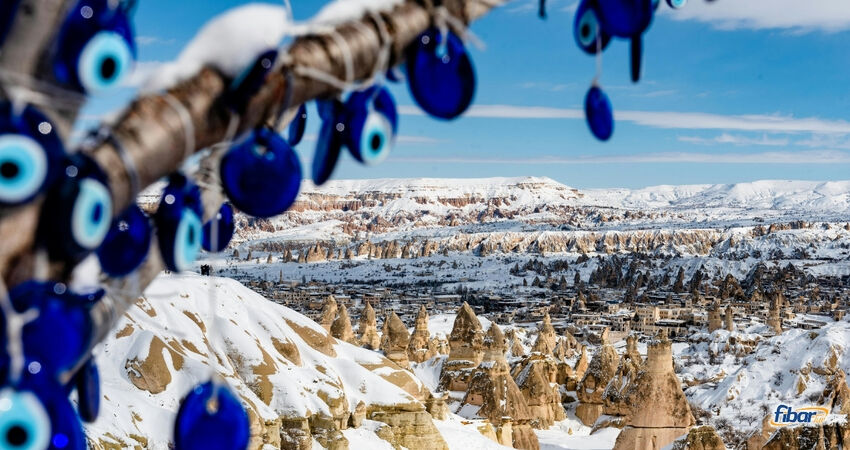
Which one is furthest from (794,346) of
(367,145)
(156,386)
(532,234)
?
(532,234)

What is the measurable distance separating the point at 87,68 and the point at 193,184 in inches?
11.6

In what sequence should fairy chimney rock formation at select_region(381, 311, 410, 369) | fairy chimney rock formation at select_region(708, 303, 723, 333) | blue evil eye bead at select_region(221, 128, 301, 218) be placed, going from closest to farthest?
1. blue evil eye bead at select_region(221, 128, 301, 218)
2. fairy chimney rock formation at select_region(381, 311, 410, 369)
3. fairy chimney rock formation at select_region(708, 303, 723, 333)

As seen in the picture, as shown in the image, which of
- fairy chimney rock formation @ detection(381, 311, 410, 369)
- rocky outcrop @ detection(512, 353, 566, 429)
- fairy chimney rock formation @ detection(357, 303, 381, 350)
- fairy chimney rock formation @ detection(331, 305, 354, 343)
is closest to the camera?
rocky outcrop @ detection(512, 353, 566, 429)

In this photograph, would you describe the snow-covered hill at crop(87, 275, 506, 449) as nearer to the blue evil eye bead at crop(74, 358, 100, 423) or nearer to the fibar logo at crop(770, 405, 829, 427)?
the blue evil eye bead at crop(74, 358, 100, 423)

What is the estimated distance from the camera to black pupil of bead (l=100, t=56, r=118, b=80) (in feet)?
3.15

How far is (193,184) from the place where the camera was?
1.20m

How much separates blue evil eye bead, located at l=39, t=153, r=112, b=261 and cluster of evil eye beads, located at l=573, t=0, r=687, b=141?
34.8 inches

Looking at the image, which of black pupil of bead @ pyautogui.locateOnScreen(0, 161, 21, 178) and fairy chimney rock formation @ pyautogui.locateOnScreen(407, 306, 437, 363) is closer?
black pupil of bead @ pyautogui.locateOnScreen(0, 161, 21, 178)

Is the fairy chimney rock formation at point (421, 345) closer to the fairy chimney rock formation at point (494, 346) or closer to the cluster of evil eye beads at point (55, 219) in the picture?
the fairy chimney rock formation at point (494, 346)

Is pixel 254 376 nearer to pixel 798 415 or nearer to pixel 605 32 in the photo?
pixel 605 32

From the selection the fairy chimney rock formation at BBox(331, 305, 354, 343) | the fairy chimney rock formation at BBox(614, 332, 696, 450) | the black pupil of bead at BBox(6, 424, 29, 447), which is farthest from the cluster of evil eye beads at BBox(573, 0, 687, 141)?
the fairy chimney rock formation at BBox(331, 305, 354, 343)

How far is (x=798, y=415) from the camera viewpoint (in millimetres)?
12812

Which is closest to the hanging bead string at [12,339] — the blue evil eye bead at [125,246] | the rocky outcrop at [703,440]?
the blue evil eye bead at [125,246]

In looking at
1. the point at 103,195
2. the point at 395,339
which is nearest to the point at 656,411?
the point at 395,339
